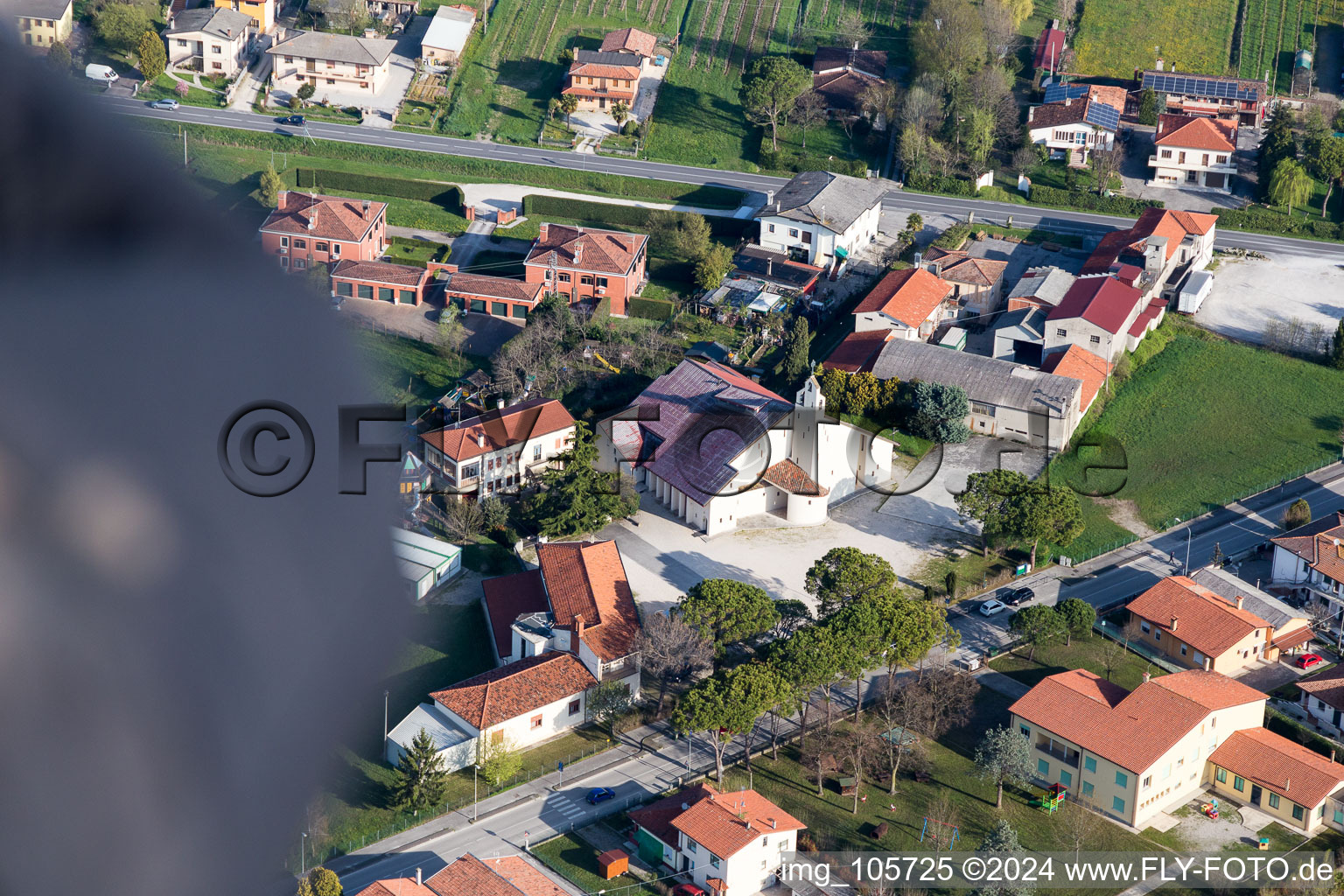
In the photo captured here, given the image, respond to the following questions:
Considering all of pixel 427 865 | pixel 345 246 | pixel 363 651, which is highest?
pixel 363 651

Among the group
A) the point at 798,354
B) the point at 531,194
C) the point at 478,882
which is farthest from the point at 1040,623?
the point at 531,194

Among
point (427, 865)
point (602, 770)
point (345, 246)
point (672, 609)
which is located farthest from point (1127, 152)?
point (427, 865)

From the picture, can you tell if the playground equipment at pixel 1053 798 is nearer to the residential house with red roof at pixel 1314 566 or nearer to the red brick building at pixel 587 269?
the residential house with red roof at pixel 1314 566

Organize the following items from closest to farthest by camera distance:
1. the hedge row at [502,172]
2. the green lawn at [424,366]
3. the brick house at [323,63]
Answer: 1. the green lawn at [424,366]
2. the hedge row at [502,172]
3. the brick house at [323,63]

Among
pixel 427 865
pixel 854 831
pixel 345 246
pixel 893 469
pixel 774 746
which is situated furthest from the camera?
pixel 345 246

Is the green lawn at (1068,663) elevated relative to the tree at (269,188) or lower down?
lower down

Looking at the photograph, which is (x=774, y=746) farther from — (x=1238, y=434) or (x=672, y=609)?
(x=1238, y=434)

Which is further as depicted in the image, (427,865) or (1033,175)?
(1033,175)

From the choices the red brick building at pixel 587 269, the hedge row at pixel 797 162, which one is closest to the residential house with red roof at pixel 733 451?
the red brick building at pixel 587 269
